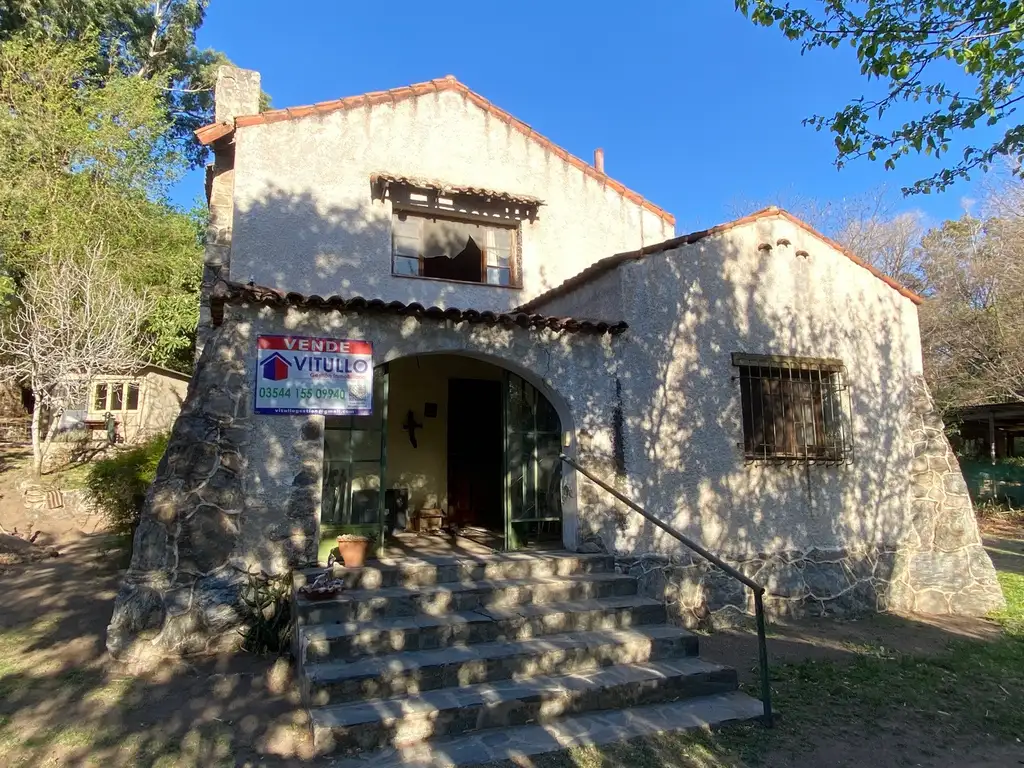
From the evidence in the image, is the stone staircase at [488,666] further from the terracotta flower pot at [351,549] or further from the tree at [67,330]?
the tree at [67,330]

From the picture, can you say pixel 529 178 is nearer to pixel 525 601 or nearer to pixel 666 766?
pixel 525 601

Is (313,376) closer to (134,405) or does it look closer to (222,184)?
(222,184)

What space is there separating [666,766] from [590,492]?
10.00 ft

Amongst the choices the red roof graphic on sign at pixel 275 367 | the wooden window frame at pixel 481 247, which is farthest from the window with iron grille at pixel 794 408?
the red roof graphic on sign at pixel 275 367


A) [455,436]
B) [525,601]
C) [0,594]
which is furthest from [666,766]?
[0,594]

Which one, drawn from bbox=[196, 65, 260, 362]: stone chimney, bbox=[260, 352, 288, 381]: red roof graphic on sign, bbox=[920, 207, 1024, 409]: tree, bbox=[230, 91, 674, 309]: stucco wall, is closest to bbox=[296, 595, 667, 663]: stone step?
bbox=[260, 352, 288, 381]: red roof graphic on sign

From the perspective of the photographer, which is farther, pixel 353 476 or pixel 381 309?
pixel 353 476

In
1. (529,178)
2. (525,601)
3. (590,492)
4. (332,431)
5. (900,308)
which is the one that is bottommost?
(525,601)

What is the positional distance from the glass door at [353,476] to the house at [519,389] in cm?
2

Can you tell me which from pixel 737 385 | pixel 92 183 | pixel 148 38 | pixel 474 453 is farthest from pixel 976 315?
pixel 148 38

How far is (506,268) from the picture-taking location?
977 centimetres

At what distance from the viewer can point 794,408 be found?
7754 millimetres

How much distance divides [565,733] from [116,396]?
58.0 feet

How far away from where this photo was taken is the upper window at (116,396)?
1717 centimetres
